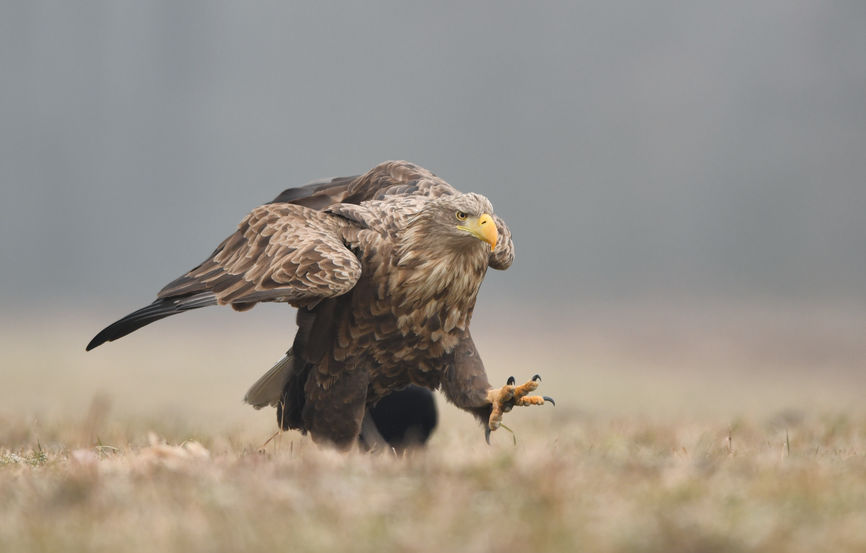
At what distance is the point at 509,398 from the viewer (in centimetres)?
590

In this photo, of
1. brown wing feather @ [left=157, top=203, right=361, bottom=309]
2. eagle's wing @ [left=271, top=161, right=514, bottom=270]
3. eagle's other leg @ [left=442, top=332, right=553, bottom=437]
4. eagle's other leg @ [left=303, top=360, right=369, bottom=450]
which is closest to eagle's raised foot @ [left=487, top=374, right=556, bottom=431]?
eagle's other leg @ [left=442, top=332, right=553, bottom=437]

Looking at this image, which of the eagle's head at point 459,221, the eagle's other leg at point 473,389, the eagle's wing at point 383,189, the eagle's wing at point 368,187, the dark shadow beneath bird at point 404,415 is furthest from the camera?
the dark shadow beneath bird at point 404,415

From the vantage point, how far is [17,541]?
2996 millimetres

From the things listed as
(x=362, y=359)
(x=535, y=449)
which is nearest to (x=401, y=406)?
(x=362, y=359)

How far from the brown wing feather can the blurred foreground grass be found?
1.39 m

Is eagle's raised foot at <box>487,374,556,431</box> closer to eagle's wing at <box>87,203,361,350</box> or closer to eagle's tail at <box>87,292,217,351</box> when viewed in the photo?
eagle's wing at <box>87,203,361,350</box>

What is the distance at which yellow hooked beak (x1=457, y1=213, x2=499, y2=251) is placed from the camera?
18.4ft

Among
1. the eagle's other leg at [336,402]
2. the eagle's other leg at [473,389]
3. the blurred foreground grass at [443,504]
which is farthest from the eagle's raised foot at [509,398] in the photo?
the blurred foreground grass at [443,504]

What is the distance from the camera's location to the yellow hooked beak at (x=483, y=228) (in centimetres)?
561

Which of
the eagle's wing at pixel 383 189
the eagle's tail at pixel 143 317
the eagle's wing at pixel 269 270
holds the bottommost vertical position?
the eagle's tail at pixel 143 317

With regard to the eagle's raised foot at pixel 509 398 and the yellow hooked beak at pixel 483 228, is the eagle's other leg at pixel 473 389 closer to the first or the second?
the eagle's raised foot at pixel 509 398

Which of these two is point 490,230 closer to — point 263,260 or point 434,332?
point 434,332

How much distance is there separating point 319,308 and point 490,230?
119 cm

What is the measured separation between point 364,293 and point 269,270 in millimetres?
558
